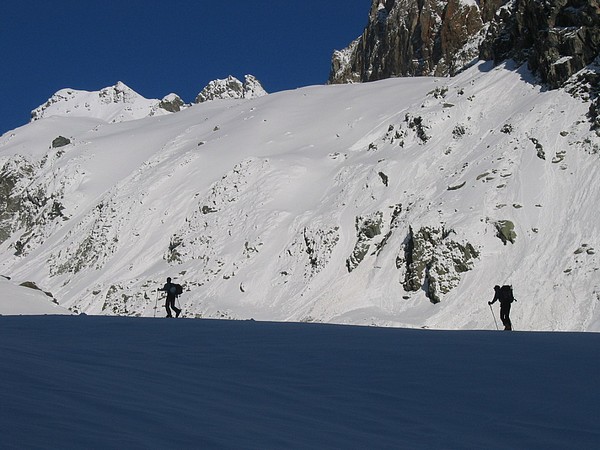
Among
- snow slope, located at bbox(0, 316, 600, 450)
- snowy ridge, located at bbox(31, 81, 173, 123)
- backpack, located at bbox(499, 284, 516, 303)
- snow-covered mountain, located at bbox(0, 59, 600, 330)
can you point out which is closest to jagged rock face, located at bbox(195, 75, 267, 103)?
snowy ridge, located at bbox(31, 81, 173, 123)

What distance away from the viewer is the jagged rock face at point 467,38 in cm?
3556

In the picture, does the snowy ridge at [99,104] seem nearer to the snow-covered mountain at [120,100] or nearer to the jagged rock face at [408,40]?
the snow-covered mountain at [120,100]

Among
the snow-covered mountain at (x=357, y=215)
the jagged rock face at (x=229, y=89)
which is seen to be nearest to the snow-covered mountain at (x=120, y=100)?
the jagged rock face at (x=229, y=89)

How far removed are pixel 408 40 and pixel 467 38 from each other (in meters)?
12.7

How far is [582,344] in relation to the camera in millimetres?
10773

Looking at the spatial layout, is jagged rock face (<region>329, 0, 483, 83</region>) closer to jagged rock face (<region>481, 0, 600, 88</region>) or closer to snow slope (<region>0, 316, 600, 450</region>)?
jagged rock face (<region>481, 0, 600, 88</region>)

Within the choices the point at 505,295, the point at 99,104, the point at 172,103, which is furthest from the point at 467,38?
the point at 99,104

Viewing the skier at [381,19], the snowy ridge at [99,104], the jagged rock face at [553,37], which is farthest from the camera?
the snowy ridge at [99,104]

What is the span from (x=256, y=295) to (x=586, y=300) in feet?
56.3

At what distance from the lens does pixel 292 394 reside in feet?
20.9

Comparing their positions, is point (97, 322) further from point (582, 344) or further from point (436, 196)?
point (436, 196)

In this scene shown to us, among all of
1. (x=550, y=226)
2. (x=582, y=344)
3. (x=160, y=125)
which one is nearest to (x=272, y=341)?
(x=582, y=344)

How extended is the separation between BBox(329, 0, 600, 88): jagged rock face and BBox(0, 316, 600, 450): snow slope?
2930 centimetres

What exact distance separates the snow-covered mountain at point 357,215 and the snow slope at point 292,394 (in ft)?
59.2
